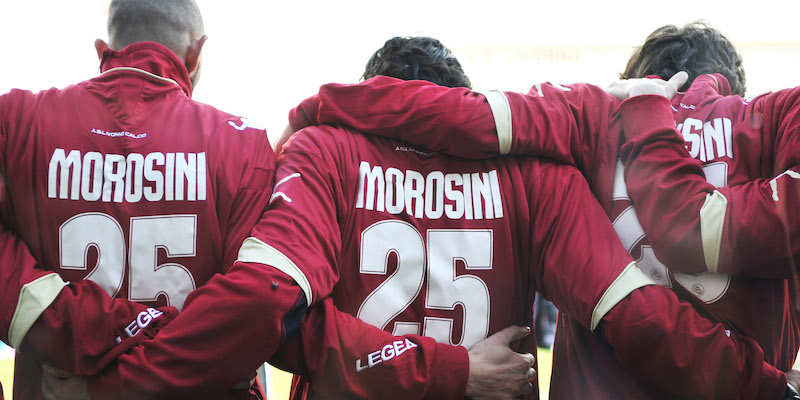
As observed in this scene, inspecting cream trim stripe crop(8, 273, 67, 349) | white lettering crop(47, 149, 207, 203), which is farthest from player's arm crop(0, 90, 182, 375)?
white lettering crop(47, 149, 207, 203)

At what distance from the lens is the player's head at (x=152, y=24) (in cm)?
107

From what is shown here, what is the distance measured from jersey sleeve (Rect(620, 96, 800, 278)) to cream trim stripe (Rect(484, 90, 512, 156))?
0.18m

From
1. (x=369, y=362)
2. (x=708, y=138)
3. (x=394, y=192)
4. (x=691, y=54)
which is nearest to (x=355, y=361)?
(x=369, y=362)

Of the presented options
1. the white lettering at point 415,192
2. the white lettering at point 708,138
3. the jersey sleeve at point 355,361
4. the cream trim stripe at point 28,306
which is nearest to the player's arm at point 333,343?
the jersey sleeve at point 355,361

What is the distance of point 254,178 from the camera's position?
3.14 feet

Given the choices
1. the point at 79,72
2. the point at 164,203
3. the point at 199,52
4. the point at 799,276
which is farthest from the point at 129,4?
the point at 799,276

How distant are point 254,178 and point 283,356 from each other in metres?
0.26

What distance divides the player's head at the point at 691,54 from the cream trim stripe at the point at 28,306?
3.53 ft

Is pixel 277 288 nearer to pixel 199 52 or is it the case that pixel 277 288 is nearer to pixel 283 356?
pixel 283 356

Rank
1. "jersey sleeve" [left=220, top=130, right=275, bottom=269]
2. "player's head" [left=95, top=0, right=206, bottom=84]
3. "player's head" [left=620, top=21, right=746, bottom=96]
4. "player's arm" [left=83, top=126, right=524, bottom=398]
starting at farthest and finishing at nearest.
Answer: "player's head" [left=620, top=21, right=746, bottom=96], "player's head" [left=95, top=0, right=206, bottom=84], "jersey sleeve" [left=220, top=130, right=275, bottom=269], "player's arm" [left=83, top=126, right=524, bottom=398]

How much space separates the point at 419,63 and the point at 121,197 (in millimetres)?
542

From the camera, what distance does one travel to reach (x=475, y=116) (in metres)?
0.98

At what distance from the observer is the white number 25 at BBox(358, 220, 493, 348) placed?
96 cm

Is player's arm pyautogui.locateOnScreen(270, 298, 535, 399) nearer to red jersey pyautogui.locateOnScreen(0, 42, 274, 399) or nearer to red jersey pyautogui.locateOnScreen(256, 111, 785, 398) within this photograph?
red jersey pyautogui.locateOnScreen(256, 111, 785, 398)
